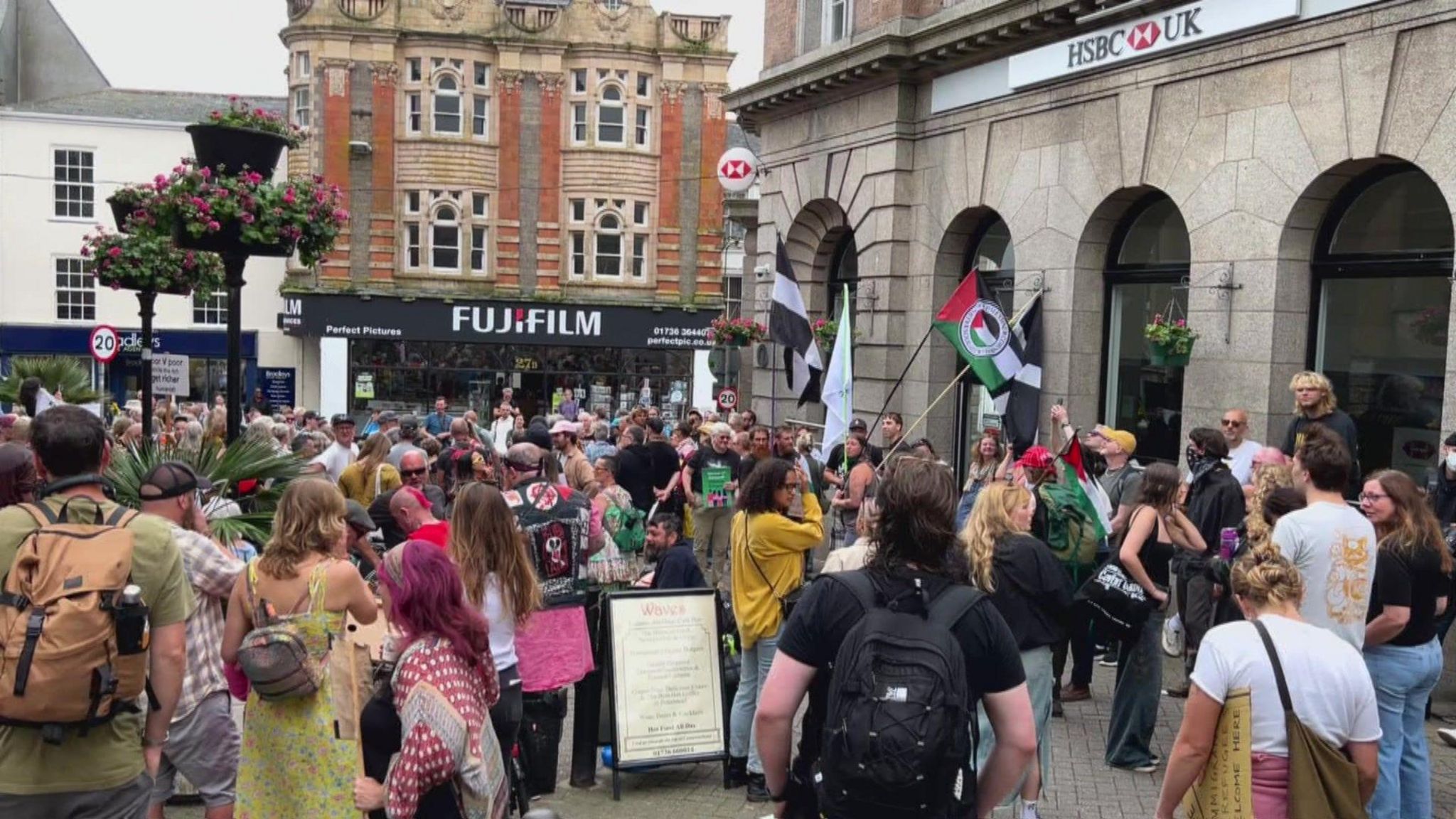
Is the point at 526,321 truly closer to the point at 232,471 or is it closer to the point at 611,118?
the point at 611,118

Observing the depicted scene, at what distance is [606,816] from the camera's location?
261 inches

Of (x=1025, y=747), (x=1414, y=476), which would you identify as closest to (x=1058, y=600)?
(x=1025, y=747)

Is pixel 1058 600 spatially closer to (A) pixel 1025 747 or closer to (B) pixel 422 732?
(A) pixel 1025 747

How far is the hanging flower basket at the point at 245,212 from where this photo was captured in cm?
884

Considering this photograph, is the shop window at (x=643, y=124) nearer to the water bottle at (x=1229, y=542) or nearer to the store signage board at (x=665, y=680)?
the water bottle at (x=1229, y=542)

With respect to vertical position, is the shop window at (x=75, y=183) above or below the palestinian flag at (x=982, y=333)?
above

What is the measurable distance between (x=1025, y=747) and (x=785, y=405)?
1635 centimetres

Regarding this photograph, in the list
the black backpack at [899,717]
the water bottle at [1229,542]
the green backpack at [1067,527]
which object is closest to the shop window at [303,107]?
the green backpack at [1067,527]

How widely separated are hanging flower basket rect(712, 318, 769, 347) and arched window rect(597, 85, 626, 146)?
826 inches

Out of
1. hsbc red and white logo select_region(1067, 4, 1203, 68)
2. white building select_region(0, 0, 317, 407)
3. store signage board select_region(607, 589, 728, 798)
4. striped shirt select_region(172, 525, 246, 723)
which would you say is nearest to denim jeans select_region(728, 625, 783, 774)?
store signage board select_region(607, 589, 728, 798)

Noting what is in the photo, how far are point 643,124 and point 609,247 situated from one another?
408 centimetres

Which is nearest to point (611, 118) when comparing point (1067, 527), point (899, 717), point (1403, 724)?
point (1067, 527)

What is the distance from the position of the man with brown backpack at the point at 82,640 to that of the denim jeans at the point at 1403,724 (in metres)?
5.10

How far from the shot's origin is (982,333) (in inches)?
495
